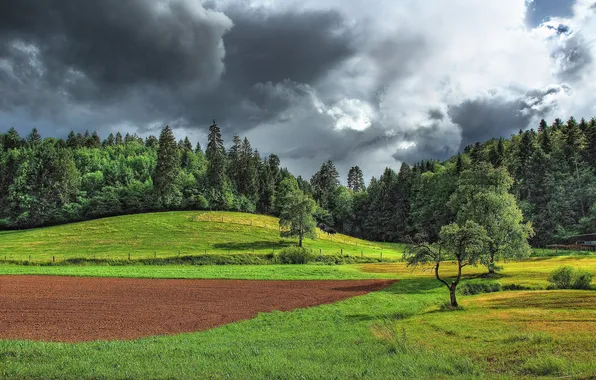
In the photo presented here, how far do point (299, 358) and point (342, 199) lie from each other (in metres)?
151

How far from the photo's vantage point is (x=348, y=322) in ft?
79.4

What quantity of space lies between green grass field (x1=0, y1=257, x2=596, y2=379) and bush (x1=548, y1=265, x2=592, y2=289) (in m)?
6.21

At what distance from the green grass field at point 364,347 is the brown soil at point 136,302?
3698 millimetres

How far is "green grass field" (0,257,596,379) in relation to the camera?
12.8 m

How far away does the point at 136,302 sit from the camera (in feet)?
108

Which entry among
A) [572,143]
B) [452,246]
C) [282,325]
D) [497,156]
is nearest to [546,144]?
[572,143]

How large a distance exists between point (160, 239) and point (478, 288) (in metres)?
69.0

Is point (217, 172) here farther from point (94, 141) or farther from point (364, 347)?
point (364, 347)

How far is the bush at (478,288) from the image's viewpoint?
3876 centimetres

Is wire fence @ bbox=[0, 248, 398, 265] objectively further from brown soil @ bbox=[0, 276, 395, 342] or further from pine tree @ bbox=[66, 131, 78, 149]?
pine tree @ bbox=[66, 131, 78, 149]

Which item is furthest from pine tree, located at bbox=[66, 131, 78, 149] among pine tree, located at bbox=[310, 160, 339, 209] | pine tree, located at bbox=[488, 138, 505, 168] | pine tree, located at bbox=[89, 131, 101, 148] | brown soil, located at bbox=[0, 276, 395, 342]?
pine tree, located at bbox=[488, 138, 505, 168]

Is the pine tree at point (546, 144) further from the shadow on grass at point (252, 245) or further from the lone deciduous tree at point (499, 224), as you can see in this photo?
the shadow on grass at point (252, 245)

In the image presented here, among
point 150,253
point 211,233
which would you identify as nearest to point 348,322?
point 150,253

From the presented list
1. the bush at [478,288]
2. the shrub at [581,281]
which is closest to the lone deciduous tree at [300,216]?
the bush at [478,288]
